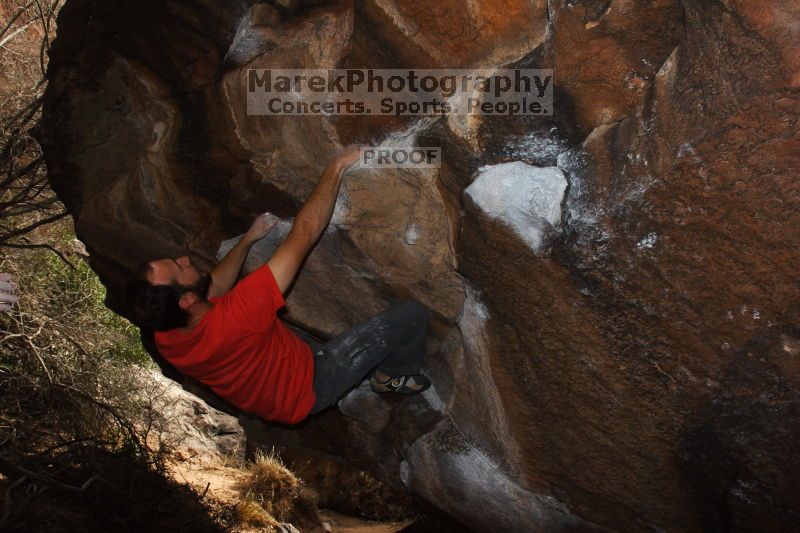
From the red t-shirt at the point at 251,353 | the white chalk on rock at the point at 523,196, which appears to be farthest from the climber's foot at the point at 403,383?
the white chalk on rock at the point at 523,196

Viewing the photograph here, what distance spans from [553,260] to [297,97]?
125cm

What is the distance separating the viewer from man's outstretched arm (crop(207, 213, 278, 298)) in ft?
9.77

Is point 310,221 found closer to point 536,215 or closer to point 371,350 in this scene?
point 371,350

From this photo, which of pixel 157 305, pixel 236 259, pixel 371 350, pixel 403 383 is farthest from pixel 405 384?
pixel 157 305

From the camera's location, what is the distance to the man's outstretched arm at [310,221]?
8.37 ft

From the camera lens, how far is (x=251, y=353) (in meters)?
2.73

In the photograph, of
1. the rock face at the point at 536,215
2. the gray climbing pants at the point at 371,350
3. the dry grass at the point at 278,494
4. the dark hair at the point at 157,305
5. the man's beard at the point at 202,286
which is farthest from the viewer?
the dry grass at the point at 278,494

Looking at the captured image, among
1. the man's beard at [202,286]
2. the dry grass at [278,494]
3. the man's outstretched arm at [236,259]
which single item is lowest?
the dry grass at [278,494]

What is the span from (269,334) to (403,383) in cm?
75

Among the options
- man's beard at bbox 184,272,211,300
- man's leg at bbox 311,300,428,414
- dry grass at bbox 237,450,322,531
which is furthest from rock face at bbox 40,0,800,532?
dry grass at bbox 237,450,322,531

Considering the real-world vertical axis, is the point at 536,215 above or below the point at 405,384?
above

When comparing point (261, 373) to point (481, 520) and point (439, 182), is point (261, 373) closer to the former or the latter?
point (439, 182)

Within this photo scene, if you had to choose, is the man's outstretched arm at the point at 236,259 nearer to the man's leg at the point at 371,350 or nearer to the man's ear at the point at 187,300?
the man's ear at the point at 187,300

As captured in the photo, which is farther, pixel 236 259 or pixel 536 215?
pixel 236 259
